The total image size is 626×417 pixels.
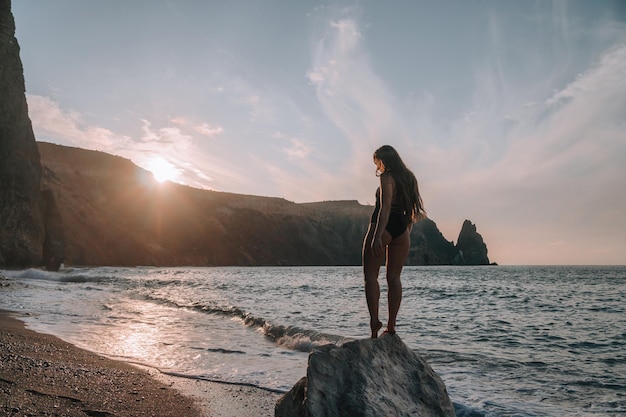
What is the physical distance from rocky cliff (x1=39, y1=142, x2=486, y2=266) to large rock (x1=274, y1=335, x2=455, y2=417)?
70280 mm

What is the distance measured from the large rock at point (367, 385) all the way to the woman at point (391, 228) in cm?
49

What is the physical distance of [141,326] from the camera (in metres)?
11.6

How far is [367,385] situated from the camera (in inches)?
154

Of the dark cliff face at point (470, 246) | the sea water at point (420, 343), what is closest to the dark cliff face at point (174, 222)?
the dark cliff face at point (470, 246)

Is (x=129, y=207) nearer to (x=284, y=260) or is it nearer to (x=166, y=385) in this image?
(x=284, y=260)

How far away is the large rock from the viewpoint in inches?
146

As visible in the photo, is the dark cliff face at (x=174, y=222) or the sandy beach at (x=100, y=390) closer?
the sandy beach at (x=100, y=390)

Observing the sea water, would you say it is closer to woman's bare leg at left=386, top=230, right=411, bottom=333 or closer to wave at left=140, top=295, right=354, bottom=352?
wave at left=140, top=295, right=354, bottom=352

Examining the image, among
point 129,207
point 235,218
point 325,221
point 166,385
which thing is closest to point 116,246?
point 129,207

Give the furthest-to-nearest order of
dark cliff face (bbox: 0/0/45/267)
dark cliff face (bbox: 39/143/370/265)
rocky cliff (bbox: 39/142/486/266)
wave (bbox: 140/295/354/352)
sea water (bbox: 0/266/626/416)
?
1. rocky cliff (bbox: 39/142/486/266)
2. dark cliff face (bbox: 39/143/370/265)
3. dark cliff face (bbox: 0/0/45/267)
4. wave (bbox: 140/295/354/352)
5. sea water (bbox: 0/266/626/416)

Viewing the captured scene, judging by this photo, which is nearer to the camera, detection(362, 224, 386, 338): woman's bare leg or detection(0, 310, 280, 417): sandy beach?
detection(0, 310, 280, 417): sandy beach

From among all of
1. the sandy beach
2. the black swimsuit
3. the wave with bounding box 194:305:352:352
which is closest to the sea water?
the wave with bounding box 194:305:352:352

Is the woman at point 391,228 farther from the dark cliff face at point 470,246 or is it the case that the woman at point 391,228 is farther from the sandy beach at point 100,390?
the dark cliff face at point 470,246

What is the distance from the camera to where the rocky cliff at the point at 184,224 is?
7512 centimetres
